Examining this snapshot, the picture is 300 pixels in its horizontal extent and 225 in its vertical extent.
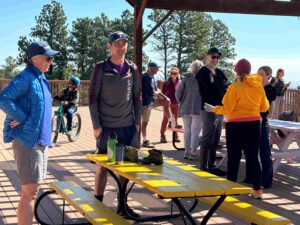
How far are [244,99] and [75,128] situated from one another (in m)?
6.03

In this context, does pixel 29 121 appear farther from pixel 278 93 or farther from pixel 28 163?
pixel 278 93

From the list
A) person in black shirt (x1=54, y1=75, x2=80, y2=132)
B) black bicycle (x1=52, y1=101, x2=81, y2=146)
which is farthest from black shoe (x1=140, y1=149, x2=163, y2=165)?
person in black shirt (x1=54, y1=75, x2=80, y2=132)

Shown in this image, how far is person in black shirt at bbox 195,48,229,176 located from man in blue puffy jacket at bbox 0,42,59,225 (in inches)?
112

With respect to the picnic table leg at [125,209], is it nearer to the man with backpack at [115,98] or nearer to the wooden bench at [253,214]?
the man with backpack at [115,98]

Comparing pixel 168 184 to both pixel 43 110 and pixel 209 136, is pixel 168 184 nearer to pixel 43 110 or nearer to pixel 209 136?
pixel 43 110

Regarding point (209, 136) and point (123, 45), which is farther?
point (209, 136)

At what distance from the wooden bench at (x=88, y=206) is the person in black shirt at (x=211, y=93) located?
2.31m

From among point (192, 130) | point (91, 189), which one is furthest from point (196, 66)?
point (91, 189)

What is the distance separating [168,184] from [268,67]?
278cm

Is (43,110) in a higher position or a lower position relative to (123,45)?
lower

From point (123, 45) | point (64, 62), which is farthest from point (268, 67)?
point (64, 62)

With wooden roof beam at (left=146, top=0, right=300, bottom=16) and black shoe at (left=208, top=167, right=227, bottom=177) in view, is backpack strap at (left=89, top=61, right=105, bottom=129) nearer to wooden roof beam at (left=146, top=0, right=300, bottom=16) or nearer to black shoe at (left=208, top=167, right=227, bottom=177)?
black shoe at (left=208, top=167, right=227, bottom=177)

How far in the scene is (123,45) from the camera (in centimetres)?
→ 448

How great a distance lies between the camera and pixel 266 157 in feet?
19.9
